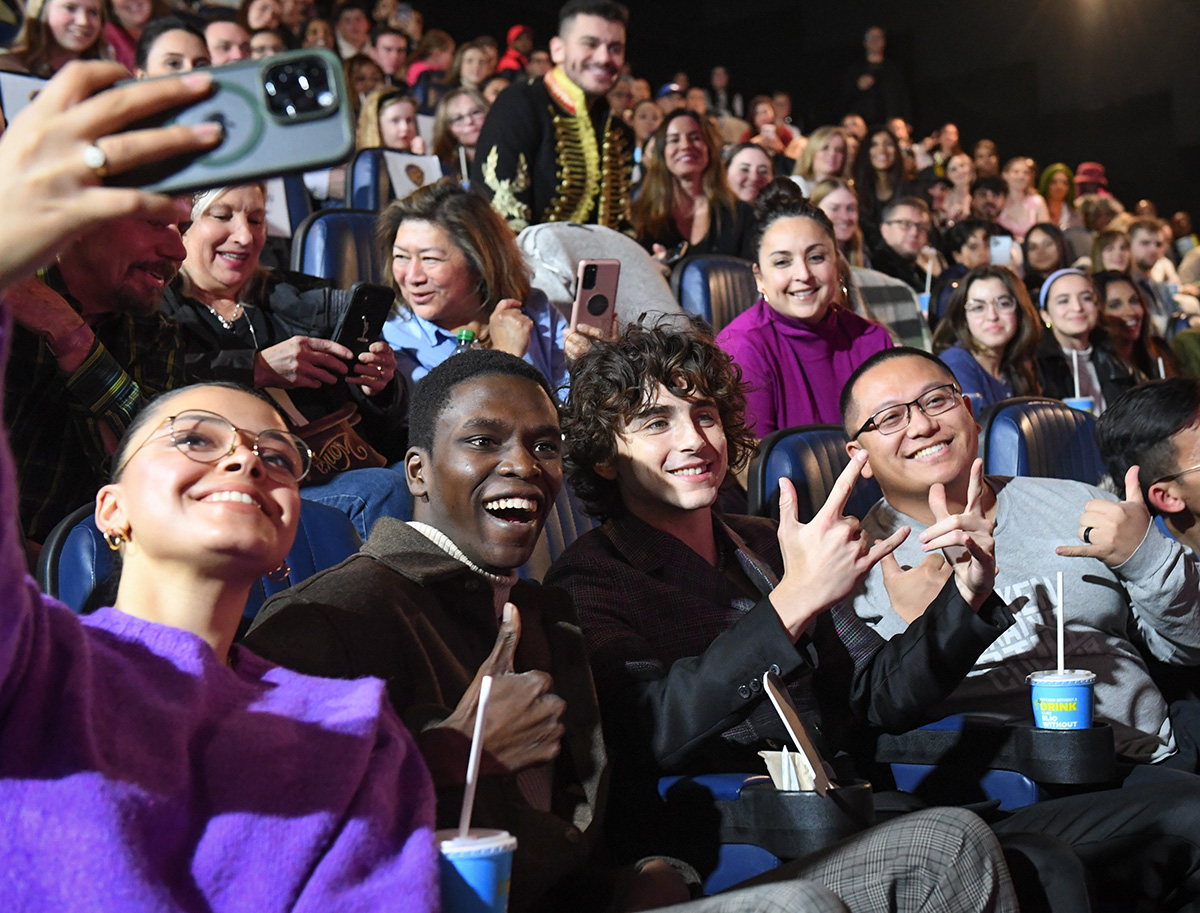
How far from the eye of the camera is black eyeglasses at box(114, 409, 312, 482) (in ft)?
Result: 3.65

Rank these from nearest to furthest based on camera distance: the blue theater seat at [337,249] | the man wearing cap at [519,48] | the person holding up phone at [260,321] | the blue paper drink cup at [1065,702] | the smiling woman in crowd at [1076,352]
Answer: the blue paper drink cup at [1065,702]
the person holding up phone at [260,321]
the blue theater seat at [337,249]
the smiling woman in crowd at [1076,352]
the man wearing cap at [519,48]

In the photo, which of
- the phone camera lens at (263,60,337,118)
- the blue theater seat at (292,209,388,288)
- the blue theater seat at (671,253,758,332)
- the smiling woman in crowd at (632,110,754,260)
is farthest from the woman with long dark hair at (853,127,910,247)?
the phone camera lens at (263,60,337,118)

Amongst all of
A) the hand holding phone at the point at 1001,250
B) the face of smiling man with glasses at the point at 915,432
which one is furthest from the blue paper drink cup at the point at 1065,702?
the hand holding phone at the point at 1001,250

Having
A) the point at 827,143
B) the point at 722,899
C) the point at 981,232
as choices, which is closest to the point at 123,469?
the point at 722,899

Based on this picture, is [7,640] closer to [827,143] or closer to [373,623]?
[373,623]

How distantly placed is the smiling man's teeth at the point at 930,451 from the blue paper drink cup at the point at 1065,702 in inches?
21.3

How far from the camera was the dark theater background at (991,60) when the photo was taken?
1152cm

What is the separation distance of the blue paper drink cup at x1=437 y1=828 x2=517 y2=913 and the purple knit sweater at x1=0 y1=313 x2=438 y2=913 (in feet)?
0.06

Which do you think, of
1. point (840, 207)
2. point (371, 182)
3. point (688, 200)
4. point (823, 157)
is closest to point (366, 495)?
point (371, 182)

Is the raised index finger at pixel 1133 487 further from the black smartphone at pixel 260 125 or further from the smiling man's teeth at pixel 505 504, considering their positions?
the black smartphone at pixel 260 125

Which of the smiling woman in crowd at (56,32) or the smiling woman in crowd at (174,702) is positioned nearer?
the smiling woman in crowd at (174,702)

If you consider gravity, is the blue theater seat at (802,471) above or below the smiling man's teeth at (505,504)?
below

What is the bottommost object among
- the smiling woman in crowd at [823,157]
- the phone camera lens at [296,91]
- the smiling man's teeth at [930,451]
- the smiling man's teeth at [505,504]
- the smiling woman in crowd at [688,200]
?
the smiling man's teeth at [930,451]

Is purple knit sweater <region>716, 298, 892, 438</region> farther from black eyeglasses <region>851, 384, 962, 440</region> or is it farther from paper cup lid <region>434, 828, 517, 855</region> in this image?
paper cup lid <region>434, 828, 517, 855</region>
